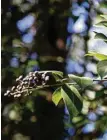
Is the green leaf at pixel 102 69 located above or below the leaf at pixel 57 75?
above

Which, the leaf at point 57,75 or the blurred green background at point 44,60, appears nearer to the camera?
the leaf at point 57,75

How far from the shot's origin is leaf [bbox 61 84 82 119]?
0.84 m

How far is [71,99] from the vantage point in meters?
0.84

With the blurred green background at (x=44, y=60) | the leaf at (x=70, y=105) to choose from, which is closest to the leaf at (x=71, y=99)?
the leaf at (x=70, y=105)

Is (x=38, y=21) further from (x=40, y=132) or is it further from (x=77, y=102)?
(x=77, y=102)

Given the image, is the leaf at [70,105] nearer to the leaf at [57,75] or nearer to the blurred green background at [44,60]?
the leaf at [57,75]

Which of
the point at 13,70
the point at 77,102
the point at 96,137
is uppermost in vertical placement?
the point at 77,102

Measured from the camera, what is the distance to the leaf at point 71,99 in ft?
2.77

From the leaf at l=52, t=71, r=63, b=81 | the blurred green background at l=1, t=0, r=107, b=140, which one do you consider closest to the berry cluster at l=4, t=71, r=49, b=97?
the leaf at l=52, t=71, r=63, b=81

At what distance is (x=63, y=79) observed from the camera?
0.86 metres

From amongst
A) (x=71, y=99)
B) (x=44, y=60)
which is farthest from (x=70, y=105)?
(x=44, y=60)

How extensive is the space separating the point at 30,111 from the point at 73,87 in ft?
3.59

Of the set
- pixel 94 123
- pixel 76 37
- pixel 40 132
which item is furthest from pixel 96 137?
pixel 76 37

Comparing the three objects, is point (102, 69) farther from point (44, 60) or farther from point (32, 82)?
point (44, 60)
